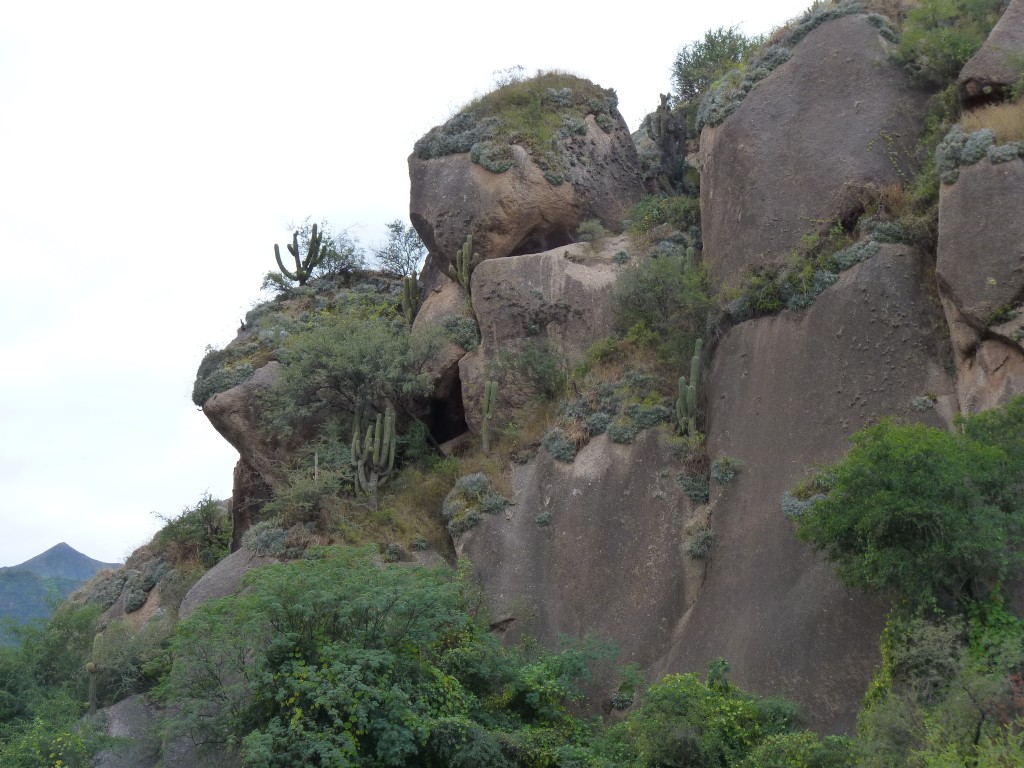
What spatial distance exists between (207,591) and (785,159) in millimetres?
14054

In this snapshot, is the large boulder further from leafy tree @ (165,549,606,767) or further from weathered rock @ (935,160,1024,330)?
leafy tree @ (165,549,606,767)

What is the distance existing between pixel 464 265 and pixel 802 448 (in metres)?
10.6

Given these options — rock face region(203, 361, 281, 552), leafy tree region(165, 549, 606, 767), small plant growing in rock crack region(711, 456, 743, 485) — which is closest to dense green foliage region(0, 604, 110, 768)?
leafy tree region(165, 549, 606, 767)

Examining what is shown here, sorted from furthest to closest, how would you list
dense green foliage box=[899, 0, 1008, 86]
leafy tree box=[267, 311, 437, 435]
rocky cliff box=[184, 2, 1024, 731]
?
leafy tree box=[267, 311, 437, 435]
dense green foliage box=[899, 0, 1008, 86]
rocky cliff box=[184, 2, 1024, 731]

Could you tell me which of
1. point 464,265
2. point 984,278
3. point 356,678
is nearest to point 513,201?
point 464,265

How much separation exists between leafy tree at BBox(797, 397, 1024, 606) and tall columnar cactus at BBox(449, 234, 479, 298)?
13.2m

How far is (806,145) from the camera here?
65.4 feet

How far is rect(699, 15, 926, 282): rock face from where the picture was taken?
62.7 ft

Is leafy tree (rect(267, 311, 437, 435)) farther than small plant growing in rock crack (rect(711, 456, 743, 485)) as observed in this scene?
Yes

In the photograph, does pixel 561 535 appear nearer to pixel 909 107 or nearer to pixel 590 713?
pixel 590 713

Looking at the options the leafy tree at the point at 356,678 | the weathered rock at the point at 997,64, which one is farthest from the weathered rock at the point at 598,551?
the weathered rock at the point at 997,64

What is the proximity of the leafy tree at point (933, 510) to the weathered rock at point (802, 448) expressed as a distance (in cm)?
173

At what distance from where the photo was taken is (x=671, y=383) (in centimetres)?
2022

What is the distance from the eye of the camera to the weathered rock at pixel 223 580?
20.4 meters
